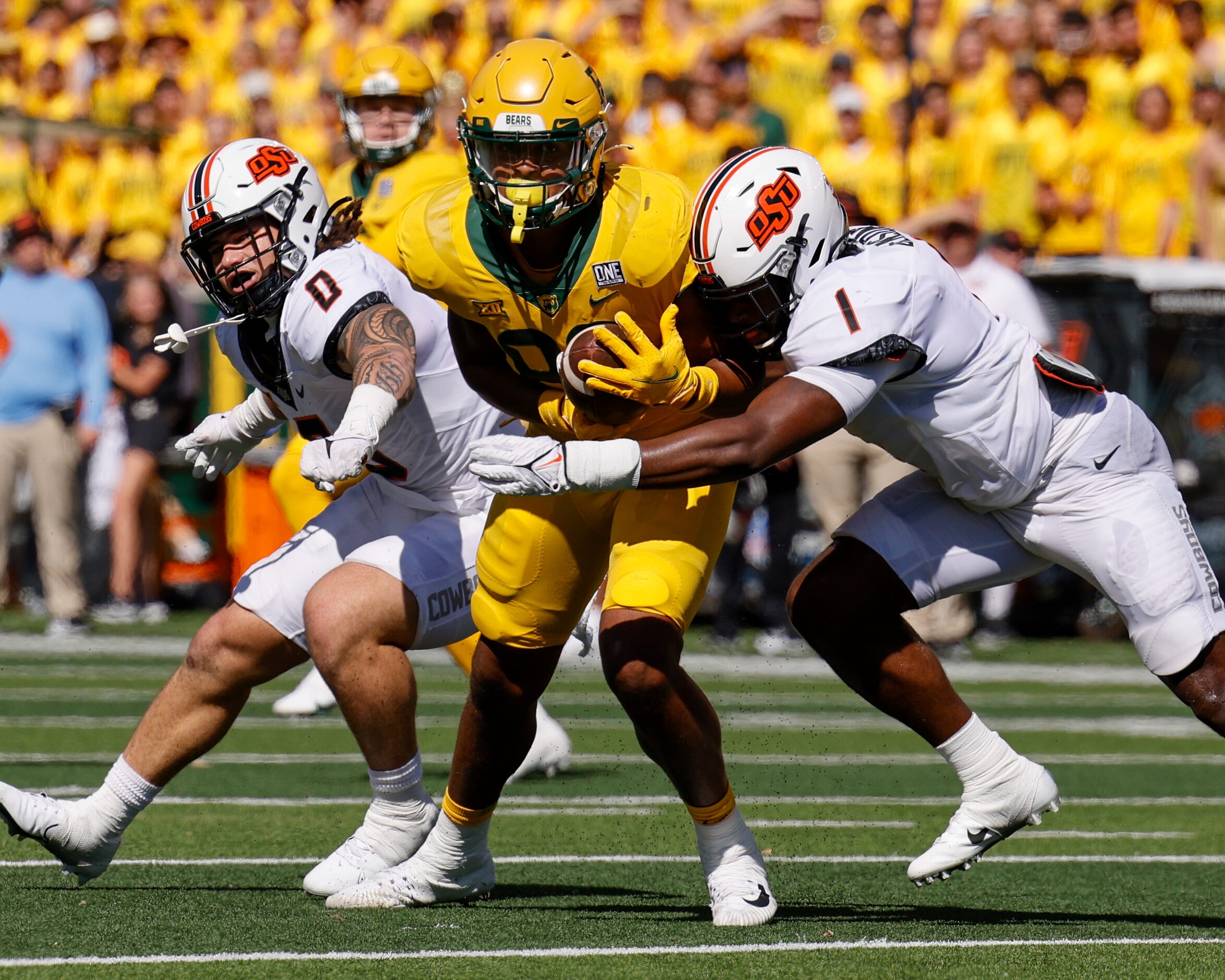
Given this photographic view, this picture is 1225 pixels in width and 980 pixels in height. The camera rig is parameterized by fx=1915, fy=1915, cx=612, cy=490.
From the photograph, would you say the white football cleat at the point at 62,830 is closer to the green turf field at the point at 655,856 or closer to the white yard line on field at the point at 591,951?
the green turf field at the point at 655,856

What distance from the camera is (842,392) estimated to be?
12.7 ft

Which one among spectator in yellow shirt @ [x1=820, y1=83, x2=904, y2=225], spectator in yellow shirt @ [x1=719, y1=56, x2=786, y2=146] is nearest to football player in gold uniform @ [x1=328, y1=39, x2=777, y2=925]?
spectator in yellow shirt @ [x1=820, y1=83, x2=904, y2=225]

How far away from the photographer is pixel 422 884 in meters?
4.49

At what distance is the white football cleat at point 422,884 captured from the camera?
4418 mm

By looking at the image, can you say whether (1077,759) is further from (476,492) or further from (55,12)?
(55,12)

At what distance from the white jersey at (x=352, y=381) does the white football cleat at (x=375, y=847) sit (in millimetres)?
779

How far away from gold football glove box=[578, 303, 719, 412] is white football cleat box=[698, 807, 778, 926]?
39.1 inches

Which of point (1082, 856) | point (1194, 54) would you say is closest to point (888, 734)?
point (1082, 856)

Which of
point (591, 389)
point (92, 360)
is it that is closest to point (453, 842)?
point (591, 389)

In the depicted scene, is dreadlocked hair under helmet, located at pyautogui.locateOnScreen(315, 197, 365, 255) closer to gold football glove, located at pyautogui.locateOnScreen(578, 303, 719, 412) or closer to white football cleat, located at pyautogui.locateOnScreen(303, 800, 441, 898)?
gold football glove, located at pyautogui.locateOnScreen(578, 303, 719, 412)

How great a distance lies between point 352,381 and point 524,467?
2.95 feet

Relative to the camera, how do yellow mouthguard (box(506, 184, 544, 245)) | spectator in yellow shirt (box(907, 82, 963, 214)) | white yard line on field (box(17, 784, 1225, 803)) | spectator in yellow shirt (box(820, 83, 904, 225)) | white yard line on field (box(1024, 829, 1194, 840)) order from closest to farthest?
1. yellow mouthguard (box(506, 184, 544, 245))
2. white yard line on field (box(1024, 829, 1194, 840))
3. white yard line on field (box(17, 784, 1225, 803))
4. spectator in yellow shirt (box(820, 83, 904, 225))
5. spectator in yellow shirt (box(907, 82, 963, 214))

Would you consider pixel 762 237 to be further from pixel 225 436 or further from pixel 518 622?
pixel 225 436

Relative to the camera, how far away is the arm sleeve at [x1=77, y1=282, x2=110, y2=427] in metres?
10.8
